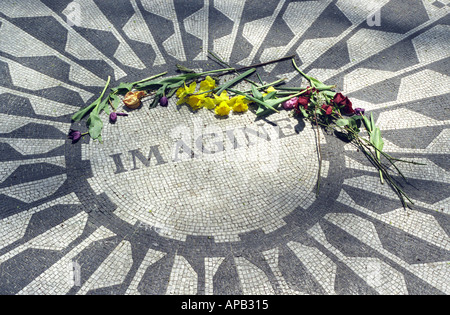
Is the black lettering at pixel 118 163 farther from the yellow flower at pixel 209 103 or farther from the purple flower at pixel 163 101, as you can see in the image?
the yellow flower at pixel 209 103

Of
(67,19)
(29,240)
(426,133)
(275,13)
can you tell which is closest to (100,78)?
(67,19)

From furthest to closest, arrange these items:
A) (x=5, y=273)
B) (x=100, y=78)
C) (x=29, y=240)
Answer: (x=100, y=78), (x=29, y=240), (x=5, y=273)

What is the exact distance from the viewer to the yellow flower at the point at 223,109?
327 inches

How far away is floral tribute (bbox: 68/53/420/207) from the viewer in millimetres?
8031

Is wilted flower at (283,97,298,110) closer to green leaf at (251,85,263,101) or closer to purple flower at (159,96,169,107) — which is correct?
green leaf at (251,85,263,101)

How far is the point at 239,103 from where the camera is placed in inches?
335

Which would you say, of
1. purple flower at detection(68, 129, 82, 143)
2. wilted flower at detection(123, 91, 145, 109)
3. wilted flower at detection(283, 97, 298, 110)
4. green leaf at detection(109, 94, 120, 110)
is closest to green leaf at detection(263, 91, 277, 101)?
wilted flower at detection(283, 97, 298, 110)

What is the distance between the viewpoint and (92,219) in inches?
266

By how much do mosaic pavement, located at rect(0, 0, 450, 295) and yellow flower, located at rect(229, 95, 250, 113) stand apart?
22 cm

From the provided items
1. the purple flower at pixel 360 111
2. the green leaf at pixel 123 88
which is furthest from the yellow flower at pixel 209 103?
the purple flower at pixel 360 111

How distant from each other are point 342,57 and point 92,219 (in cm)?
808

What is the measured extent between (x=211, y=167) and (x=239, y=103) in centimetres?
194

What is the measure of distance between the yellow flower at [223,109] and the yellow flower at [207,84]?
731 mm

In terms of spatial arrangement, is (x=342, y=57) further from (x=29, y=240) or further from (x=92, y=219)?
(x=29, y=240)
